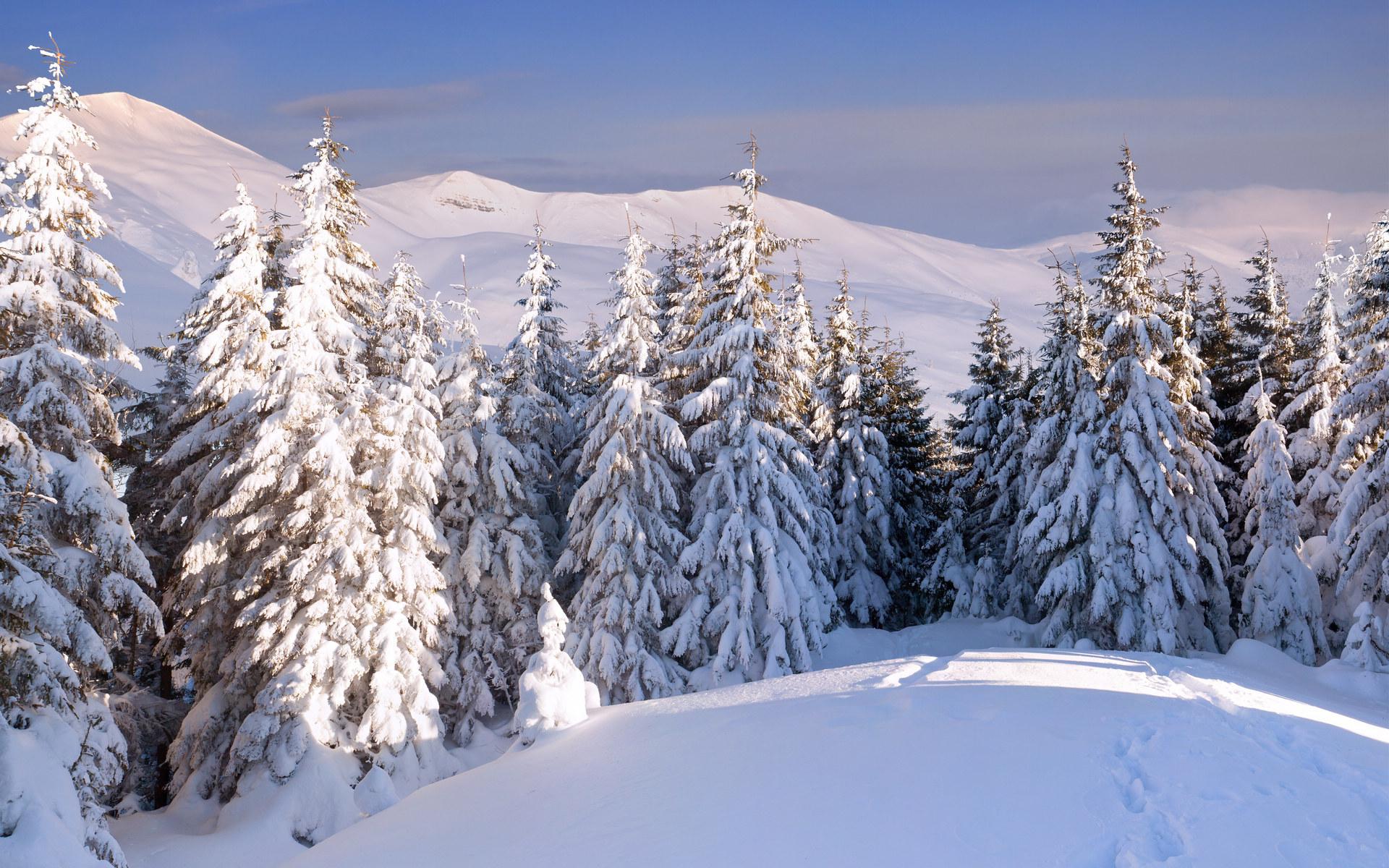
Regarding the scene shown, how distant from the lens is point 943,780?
9023mm

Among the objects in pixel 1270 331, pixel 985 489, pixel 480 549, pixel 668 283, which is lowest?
pixel 480 549

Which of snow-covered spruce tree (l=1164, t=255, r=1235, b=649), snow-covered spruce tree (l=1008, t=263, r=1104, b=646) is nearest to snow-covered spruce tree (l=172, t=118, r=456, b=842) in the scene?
Answer: snow-covered spruce tree (l=1008, t=263, r=1104, b=646)

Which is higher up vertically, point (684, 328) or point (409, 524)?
point (684, 328)

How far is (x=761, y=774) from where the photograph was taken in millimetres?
9883

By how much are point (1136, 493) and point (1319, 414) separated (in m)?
6.78

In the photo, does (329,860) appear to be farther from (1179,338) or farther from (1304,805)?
(1179,338)

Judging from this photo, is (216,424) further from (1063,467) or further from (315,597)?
(1063,467)

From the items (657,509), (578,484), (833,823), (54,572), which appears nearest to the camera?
(833,823)

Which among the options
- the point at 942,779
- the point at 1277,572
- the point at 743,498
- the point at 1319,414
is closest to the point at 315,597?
the point at 743,498

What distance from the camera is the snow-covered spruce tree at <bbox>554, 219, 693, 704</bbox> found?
68.2 feet

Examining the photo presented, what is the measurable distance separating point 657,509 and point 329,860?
512 inches

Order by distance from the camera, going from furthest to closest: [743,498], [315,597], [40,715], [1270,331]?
1. [1270,331]
2. [743,498]
3. [315,597]
4. [40,715]

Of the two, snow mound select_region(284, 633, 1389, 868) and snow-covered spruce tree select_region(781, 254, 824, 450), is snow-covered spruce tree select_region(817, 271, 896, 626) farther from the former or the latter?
snow mound select_region(284, 633, 1389, 868)


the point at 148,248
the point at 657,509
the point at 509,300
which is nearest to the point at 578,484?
the point at 657,509
